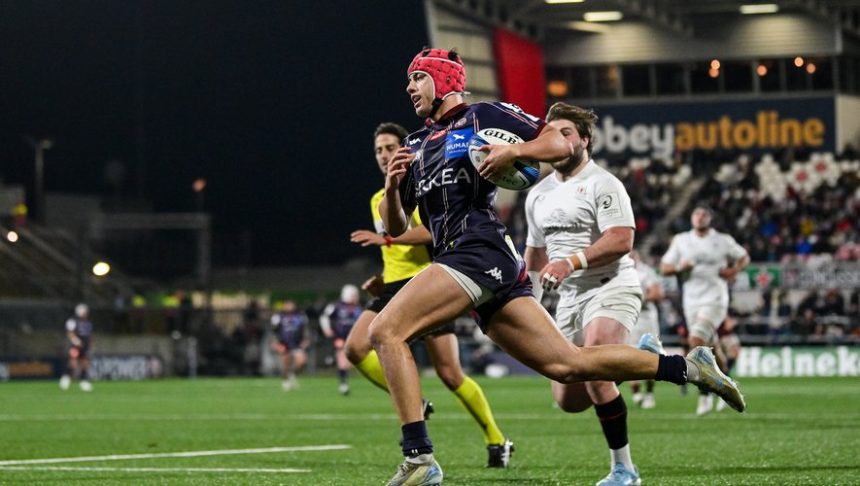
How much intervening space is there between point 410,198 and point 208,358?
38.6 metres

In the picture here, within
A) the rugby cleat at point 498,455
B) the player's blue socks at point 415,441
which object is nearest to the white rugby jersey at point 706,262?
the rugby cleat at point 498,455

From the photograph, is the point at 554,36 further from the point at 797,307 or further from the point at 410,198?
the point at 410,198

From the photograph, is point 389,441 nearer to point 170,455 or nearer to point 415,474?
point 170,455

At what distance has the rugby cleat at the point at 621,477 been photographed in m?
8.49

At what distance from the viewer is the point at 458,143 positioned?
747 cm

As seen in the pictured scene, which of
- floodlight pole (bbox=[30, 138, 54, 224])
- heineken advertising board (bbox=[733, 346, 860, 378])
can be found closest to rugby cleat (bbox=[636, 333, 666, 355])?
heineken advertising board (bbox=[733, 346, 860, 378])

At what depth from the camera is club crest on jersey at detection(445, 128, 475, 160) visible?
7.46 meters

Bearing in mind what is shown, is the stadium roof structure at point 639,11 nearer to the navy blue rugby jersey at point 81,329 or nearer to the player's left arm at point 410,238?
the navy blue rugby jersey at point 81,329

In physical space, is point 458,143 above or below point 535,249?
above

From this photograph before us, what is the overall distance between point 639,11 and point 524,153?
43113 millimetres

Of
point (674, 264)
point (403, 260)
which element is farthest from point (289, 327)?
point (403, 260)

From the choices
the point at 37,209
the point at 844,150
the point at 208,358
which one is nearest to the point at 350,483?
the point at 208,358

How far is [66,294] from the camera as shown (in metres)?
50.9

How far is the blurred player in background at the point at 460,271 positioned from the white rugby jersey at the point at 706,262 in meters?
10.9
